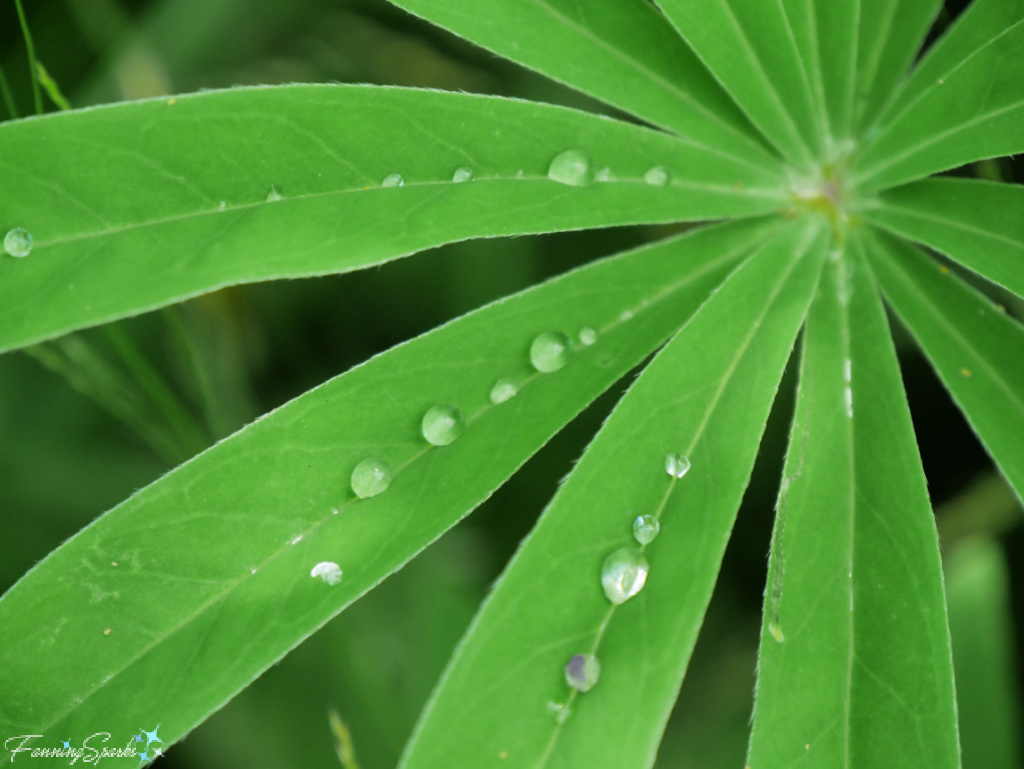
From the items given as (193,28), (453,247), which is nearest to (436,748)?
(453,247)

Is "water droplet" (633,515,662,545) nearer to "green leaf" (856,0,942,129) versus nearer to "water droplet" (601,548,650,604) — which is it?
"water droplet" (601,548,650,604)

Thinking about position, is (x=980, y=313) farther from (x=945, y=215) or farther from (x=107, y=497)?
(x=107, y=497)

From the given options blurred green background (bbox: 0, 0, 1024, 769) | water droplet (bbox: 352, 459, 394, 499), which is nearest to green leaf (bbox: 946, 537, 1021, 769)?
blurred green background (bbox: 0, 0, 1024, 769)

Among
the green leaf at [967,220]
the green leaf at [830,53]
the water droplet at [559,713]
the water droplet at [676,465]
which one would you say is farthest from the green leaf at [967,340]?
the water droplet at [559,713]

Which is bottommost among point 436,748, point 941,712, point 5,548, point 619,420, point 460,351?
point 941,712

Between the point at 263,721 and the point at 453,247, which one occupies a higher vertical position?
the point at 453,247

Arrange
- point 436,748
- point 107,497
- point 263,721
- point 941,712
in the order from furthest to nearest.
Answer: point 107,497 < point 263,721 < point 941,712 < point 436,748

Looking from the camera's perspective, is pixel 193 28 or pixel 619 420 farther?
pixel 193 28
